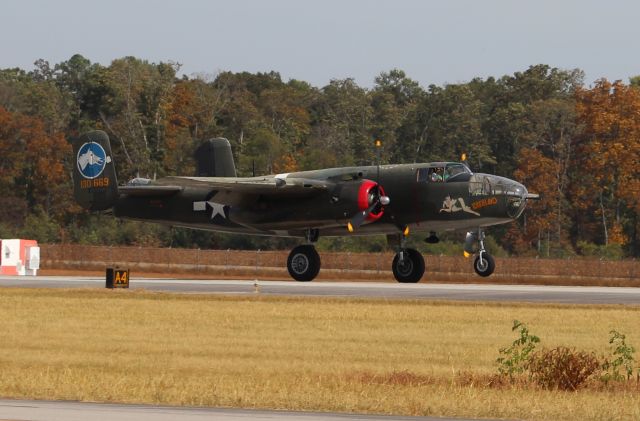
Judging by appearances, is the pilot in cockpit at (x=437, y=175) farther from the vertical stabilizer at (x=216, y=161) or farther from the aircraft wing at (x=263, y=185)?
the vertical stabilizer at (x=216, y=161)

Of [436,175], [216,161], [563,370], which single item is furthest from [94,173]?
[563,370]

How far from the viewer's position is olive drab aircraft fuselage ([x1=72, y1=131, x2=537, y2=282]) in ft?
162

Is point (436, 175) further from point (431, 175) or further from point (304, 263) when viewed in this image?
point (304, 263)

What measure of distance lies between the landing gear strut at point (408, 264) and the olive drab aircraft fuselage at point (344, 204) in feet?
0.14

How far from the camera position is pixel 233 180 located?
50969 mm

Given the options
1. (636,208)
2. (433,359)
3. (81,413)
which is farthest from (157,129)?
(81,413)

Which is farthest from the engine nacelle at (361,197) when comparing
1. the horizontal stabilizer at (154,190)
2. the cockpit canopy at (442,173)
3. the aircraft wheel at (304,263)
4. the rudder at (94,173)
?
the rudder at (94,173)

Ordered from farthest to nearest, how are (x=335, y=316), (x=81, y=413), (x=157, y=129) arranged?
(x=157, y=129)
(x=335, y=316)
(x=81, y=413)

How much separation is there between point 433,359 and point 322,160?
7000 centimetres

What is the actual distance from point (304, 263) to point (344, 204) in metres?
3.82

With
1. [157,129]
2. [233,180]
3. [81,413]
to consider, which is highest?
[157,129]

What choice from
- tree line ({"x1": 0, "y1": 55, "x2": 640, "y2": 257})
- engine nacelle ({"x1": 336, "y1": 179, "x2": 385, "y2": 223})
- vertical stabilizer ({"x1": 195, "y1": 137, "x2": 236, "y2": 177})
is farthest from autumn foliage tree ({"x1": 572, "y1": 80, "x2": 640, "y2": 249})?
engine nacelle ({"x1": 336, "y1": 179, "x2": 385, "y2": 223})

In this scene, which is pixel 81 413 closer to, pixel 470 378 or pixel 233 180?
pixel 470 378

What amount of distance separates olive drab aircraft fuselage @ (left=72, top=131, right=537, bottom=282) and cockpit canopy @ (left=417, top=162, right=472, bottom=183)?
0.04 m
